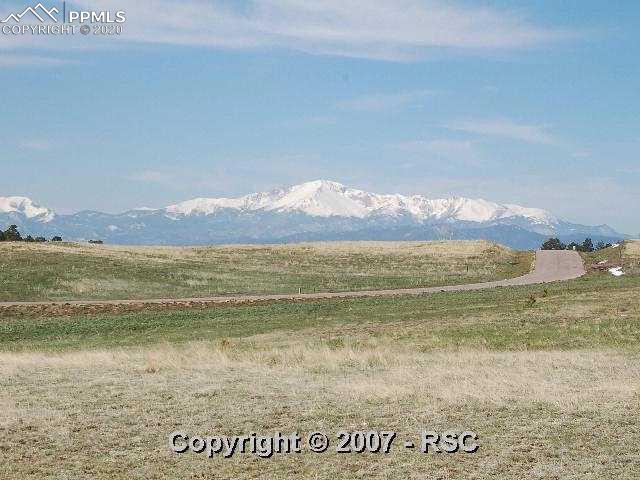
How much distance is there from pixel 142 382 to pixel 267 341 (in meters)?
15.8

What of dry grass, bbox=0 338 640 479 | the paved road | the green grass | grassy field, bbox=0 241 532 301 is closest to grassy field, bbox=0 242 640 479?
dry grass, bbox=0 338 640 479

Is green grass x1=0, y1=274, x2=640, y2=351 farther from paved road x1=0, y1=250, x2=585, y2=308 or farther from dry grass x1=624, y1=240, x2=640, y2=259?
dry grass x1=624, y1=240, x2=640, y2=259

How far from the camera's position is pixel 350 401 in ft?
56.5

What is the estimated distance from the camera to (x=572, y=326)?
116 feet

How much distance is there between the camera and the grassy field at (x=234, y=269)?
2904 inches

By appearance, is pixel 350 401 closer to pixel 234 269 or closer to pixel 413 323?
pixel 413 323

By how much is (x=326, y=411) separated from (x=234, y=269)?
78.8 metres

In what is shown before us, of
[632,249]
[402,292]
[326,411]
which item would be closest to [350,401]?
[326,411]

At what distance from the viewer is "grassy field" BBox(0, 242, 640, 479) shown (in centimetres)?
1268

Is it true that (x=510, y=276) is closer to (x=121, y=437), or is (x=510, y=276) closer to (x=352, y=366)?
(x=352, y=366)

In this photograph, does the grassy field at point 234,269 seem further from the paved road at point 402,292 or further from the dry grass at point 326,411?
the dry grass at point 326,411

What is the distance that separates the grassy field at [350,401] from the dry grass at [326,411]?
46 millimetres

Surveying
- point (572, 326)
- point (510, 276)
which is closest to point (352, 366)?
point (572, 326)

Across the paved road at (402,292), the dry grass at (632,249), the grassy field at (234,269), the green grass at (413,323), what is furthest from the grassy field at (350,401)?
the dry grass at (632,249)
